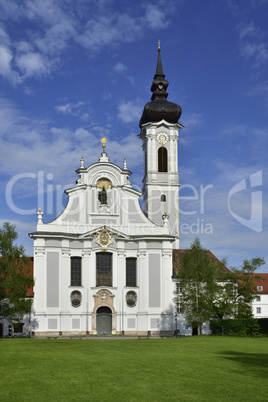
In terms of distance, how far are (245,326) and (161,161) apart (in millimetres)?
25284

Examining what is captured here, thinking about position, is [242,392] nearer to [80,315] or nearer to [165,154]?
[80,315]

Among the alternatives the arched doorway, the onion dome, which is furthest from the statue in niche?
the onion dome

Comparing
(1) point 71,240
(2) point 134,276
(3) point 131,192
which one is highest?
(3) point 131,192

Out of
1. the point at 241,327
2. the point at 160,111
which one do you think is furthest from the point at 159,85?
the point at 241,327

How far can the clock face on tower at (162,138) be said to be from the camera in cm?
6744

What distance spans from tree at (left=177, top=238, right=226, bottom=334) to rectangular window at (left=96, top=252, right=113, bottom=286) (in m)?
8.51

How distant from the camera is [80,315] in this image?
5525 centimetres

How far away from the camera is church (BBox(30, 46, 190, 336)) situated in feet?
180

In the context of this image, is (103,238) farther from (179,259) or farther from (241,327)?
(241,327)

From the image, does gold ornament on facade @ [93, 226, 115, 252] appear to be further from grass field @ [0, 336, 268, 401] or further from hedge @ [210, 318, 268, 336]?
grass field @ [0, 336, 268, 401]

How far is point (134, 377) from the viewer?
61.4 feet

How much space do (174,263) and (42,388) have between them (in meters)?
44.8

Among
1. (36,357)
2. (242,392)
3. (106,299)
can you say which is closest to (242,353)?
(36,357)

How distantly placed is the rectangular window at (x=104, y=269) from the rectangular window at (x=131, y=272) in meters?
1.97
